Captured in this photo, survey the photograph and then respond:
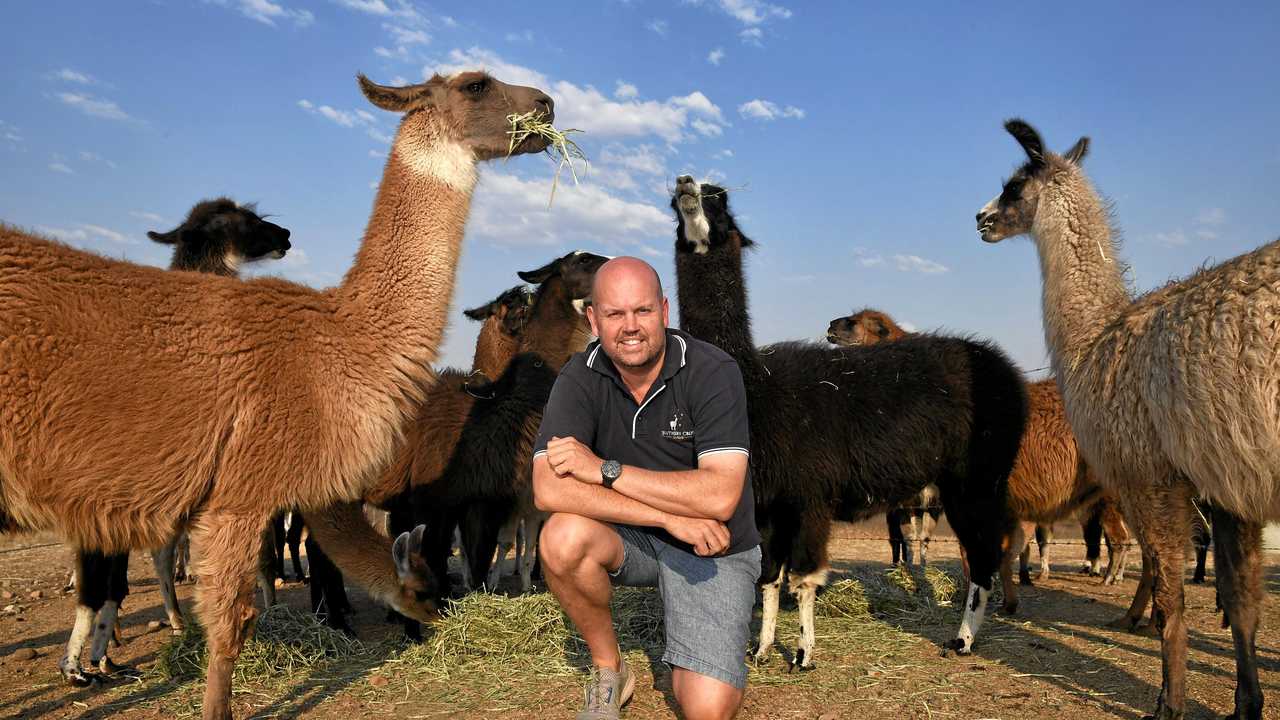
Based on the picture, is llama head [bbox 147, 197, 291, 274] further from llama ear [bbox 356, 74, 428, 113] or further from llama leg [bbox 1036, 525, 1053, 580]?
llama leg [bbox 1036, 525, 1053, 580]

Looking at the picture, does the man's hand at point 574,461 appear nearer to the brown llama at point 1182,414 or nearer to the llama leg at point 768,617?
the llama leg at point 768,617

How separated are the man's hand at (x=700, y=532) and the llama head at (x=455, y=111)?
2.64 m

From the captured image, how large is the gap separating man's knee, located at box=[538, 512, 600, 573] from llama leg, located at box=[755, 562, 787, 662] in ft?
8.35

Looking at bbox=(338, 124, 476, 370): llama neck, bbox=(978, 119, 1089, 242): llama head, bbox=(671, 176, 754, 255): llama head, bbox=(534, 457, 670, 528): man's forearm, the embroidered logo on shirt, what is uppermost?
bbox=(978, 119, 1089, 242): llama head

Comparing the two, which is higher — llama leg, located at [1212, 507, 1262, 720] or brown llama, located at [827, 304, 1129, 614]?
brown llama, located at [827, 304, 1129, 614]

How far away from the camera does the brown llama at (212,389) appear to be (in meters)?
3.45

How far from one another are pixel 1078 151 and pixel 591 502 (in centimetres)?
493

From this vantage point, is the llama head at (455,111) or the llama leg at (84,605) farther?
the llama leg at (84,605)

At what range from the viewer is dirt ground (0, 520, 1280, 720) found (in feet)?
14.4

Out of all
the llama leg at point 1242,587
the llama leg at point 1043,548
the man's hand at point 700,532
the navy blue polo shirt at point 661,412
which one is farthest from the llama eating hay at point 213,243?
the llama leg at point 1043,548

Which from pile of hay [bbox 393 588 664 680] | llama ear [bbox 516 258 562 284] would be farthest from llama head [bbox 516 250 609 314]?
pile of hay [bbox 393 588 664 680]

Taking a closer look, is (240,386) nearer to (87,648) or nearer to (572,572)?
(572,572)

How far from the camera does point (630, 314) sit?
309 cm

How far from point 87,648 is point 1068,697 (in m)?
6.66
